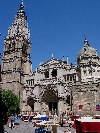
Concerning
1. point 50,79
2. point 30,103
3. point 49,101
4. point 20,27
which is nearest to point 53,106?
point 49,101

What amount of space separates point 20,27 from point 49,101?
19.2 metres

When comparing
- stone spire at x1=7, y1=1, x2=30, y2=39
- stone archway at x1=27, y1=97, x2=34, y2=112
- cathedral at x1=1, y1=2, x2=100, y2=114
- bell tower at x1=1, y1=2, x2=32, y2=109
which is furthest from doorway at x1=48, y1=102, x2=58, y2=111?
stone spire at x1=7, y1=1, x2=30, y2=39

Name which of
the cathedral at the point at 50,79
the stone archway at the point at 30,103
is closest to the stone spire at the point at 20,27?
the cathedral at the point at 50,79

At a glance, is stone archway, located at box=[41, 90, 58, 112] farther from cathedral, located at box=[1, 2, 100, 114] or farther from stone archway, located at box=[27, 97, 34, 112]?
stone archway, located at box=[27, 97, 34, 112]

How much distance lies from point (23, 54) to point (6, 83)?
7665 millimetres

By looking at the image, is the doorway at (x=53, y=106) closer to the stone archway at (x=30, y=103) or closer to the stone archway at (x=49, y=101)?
the stone archway at (x=49, y=101)

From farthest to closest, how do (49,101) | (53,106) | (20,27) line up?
(20,27) → (49,101) → (53,106)

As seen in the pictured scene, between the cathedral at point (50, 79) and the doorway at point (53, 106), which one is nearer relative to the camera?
the cathedral at point (50, 79)

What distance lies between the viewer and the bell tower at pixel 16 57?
185 feet

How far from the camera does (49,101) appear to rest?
178 ft

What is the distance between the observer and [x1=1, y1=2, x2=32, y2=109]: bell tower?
185 feet

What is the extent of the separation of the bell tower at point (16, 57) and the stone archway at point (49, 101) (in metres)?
5.40

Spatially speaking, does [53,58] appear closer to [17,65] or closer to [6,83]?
[17,65]

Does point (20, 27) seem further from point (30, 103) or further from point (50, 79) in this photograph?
point (30, 103)
